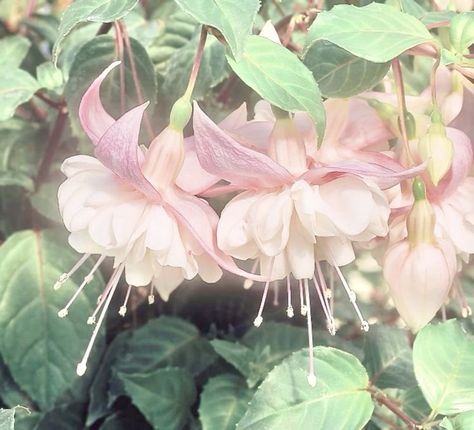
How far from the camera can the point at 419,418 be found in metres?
0.81

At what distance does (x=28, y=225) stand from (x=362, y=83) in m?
0.55

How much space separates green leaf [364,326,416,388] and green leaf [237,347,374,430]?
14 centimetres

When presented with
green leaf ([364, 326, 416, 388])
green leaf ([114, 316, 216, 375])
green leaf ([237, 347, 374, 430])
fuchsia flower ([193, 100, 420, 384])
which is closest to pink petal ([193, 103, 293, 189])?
fuchsia flower ([193, 100, 420, 384])

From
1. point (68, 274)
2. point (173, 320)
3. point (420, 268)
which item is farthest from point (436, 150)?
point (173, 320)

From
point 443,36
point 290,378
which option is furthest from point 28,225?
point 443,36

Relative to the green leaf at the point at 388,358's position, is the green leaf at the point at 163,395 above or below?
below

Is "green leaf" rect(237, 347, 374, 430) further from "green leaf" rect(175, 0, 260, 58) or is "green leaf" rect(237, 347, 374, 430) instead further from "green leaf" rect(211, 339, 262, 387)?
"green leaf" rect(175, 0, 260, 58)

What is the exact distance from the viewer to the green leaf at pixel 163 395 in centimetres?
93

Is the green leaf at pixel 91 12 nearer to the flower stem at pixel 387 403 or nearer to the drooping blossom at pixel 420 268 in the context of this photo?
the drooping blossom at pixel 420 268

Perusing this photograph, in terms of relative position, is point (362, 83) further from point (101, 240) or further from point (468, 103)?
point (101, 240)

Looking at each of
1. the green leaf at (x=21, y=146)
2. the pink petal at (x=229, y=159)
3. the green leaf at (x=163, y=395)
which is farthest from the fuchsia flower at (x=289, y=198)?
the green leaf at (x=21, y=146)

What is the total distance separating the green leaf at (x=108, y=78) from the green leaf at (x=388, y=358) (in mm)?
339

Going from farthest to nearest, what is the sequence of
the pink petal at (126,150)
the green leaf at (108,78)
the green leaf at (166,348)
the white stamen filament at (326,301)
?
1. the green leaf at (166,348)
2. the green leaf at (108,78)
3. the white stamen filament at (326,301)
4. the pink petal at (126,150)

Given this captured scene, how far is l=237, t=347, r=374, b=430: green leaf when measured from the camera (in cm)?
69
